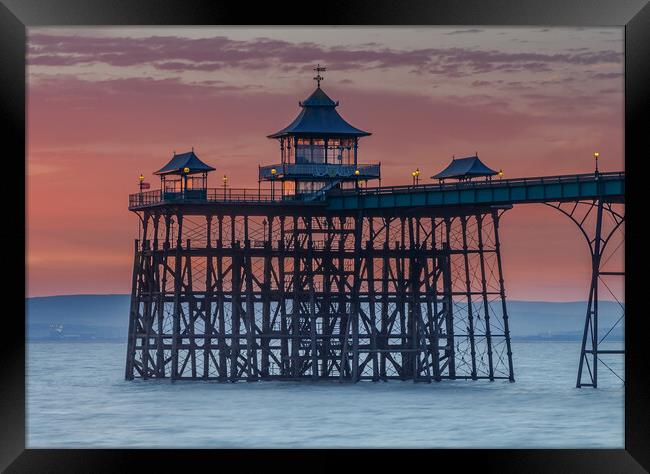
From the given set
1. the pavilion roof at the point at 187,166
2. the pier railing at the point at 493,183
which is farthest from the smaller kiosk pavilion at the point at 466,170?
the pavilion roof at the point at 187,166

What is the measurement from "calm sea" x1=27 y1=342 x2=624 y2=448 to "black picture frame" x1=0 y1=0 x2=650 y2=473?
83.8 ft

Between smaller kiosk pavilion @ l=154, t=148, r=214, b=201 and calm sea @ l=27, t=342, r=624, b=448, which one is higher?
smaller kiosk pavilion @ l=154, t=148, r=214, b=201

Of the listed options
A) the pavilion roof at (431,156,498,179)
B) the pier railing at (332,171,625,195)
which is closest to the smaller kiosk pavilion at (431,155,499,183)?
the pavilion roof at (431,156,498,179)

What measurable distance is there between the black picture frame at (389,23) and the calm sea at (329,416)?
25.6 meters

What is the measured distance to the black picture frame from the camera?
114 ft

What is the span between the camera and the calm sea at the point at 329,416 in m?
65.9

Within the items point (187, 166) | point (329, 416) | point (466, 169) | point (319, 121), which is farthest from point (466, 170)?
point (329, 416)

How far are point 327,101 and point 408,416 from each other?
90.1ft

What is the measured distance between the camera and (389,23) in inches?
1364

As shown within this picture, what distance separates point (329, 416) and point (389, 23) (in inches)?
1564

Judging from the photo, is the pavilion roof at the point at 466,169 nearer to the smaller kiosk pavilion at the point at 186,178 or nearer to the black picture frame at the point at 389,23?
the smaller kiosk pavilion at the point at 186,178

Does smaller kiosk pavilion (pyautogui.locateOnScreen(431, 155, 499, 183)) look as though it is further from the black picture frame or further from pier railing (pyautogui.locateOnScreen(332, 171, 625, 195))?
the black picture frame

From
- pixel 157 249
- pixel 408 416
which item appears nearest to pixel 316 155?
pixel 157 249
